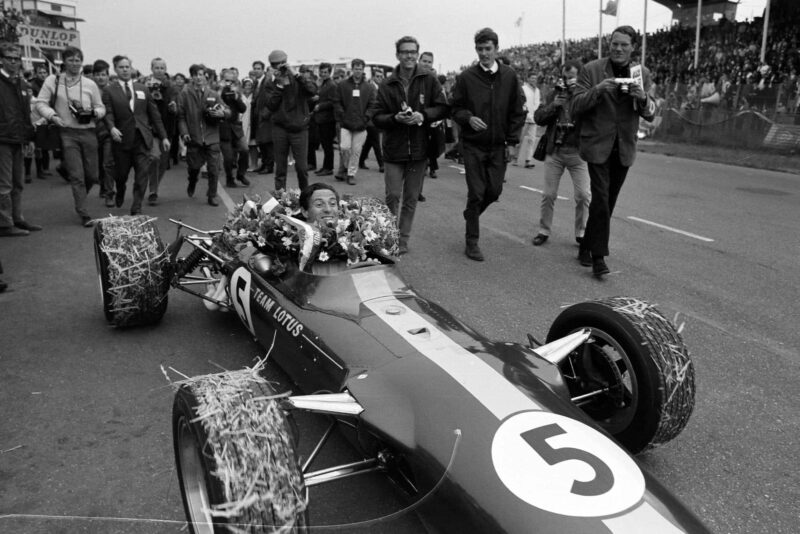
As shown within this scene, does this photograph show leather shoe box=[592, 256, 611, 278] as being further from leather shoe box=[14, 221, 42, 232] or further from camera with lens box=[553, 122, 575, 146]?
leather shoe box=[14, 221, 42, 232]

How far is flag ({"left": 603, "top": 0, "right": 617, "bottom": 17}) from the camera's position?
29.6 metres

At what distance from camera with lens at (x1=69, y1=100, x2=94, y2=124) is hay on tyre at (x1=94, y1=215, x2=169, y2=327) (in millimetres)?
3783

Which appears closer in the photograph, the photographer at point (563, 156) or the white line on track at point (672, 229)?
the photographer at point (563, 156)

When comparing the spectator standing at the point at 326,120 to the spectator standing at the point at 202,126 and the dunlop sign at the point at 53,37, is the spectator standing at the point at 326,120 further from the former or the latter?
the dunlop sign at the point at 53,37

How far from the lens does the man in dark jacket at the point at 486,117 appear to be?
673cm

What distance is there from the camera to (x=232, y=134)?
11352 millimetres

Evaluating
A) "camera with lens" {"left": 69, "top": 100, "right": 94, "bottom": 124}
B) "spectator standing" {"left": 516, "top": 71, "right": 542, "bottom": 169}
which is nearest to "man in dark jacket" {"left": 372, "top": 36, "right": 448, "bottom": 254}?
"camera with lens" {"left": 69, "top": 100, "right": 94, "bottom": 124}

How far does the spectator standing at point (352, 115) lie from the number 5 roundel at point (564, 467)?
33.7 feet

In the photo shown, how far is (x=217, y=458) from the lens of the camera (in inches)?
82.7

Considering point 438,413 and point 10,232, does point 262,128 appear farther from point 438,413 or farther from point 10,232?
point 438,413

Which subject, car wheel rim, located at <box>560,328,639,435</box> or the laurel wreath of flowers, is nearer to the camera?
car wheel rim, located at <box>560,328,639,435</box>

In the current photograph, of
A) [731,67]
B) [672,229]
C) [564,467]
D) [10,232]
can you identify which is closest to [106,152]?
[10,232]

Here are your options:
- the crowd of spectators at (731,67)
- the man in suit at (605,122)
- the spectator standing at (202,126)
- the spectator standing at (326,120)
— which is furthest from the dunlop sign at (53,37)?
the man in suit at (605,122)

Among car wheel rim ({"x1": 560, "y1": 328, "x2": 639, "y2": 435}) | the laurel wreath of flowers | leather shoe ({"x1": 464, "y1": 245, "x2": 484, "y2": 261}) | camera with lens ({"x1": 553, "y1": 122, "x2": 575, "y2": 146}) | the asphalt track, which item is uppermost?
camera with lens ({"x1": 553, "y1": 122, "x2": 575, "y2": 146})
